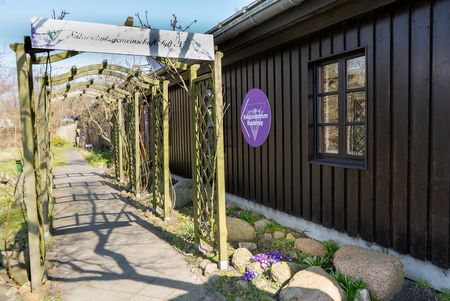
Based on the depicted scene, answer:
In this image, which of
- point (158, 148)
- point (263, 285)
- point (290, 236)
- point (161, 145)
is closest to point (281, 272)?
point (263, 285)

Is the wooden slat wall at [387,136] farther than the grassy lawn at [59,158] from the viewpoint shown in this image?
No

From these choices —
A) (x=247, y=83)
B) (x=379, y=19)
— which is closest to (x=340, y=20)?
(x=379, y=19)

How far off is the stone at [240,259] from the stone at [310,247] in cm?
74

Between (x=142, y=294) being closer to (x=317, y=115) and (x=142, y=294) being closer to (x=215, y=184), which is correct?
(x=215, y=184)

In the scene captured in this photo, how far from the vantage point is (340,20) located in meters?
4.33

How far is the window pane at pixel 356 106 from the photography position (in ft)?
14.2

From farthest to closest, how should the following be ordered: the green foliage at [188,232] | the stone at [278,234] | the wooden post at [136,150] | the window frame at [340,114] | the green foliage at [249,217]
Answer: the wooden post at [136,150]
the green foliage at [249,217]
the green foliage at [188,232]
the stone at [278,234]
the window frame at [340,114]

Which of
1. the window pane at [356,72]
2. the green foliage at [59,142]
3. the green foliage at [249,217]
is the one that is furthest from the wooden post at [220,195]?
the green foliage at [59,142]

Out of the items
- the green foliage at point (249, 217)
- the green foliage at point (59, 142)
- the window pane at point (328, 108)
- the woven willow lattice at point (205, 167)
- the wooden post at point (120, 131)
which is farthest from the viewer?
the green foliage at point (59, 142)

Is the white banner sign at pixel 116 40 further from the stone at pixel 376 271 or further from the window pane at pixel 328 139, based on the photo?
the stone at pixel 376 271

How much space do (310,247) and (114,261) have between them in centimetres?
247

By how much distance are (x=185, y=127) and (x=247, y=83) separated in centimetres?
359

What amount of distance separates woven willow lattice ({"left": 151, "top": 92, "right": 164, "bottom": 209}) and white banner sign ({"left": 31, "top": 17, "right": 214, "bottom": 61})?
2.52 m

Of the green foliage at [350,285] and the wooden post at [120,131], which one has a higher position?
the wooden post at [120,131]
